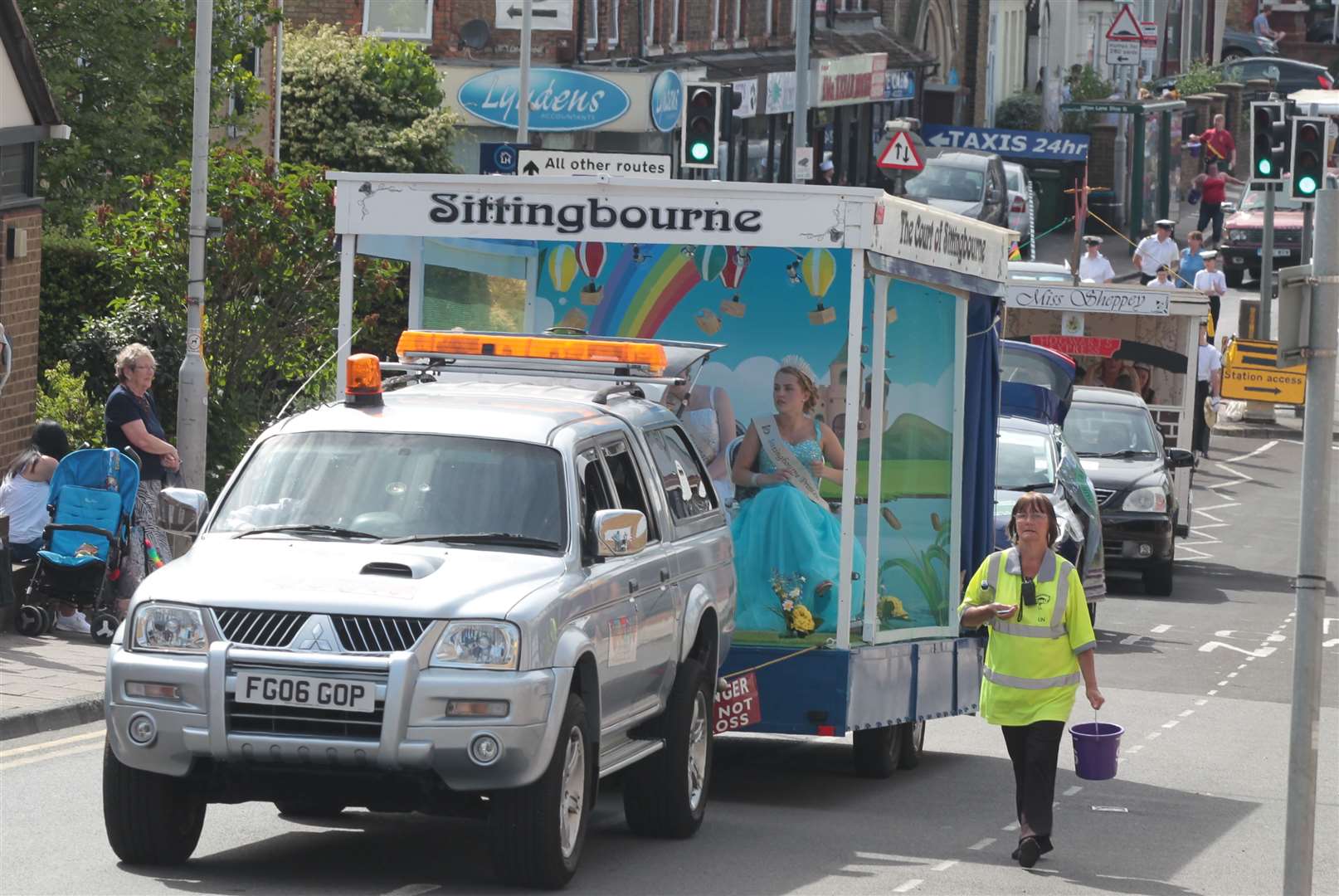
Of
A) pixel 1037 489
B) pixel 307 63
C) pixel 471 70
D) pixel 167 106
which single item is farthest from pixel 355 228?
pixel 471 70

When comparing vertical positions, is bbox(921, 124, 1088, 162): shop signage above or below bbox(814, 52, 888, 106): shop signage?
below

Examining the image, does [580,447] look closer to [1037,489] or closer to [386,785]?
[386,785]

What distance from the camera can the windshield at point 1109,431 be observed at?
2353 centimetres

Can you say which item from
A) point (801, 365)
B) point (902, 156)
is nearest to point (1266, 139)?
point (902, 156)

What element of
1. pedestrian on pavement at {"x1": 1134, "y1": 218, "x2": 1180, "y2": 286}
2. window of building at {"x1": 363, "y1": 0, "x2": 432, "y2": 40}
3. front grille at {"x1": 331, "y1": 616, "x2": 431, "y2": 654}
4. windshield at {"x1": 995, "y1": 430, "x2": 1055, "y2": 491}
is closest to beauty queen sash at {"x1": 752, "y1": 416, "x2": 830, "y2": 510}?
front grille at {"x1": 331, "y1": 616, "x2": 431, "y2": 654}

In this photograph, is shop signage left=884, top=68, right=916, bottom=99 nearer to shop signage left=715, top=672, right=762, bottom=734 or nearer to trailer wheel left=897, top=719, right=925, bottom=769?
trailer wheel left=897, top=719, right=925, bottom=769

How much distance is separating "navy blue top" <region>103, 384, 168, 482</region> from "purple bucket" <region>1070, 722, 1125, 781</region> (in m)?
7.22

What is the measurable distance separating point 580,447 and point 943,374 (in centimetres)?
391

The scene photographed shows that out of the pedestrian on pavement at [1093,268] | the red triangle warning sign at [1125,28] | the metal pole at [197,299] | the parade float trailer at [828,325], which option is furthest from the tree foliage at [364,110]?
the red triangle warning sign at [1125,28]

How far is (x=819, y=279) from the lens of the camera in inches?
498

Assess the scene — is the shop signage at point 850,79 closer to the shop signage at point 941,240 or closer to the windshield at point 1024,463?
the windshield at point 1024,463

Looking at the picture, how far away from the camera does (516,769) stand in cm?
826

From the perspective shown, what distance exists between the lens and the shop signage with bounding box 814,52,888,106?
49625 millimetres

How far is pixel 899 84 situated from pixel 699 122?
31.6 metres
